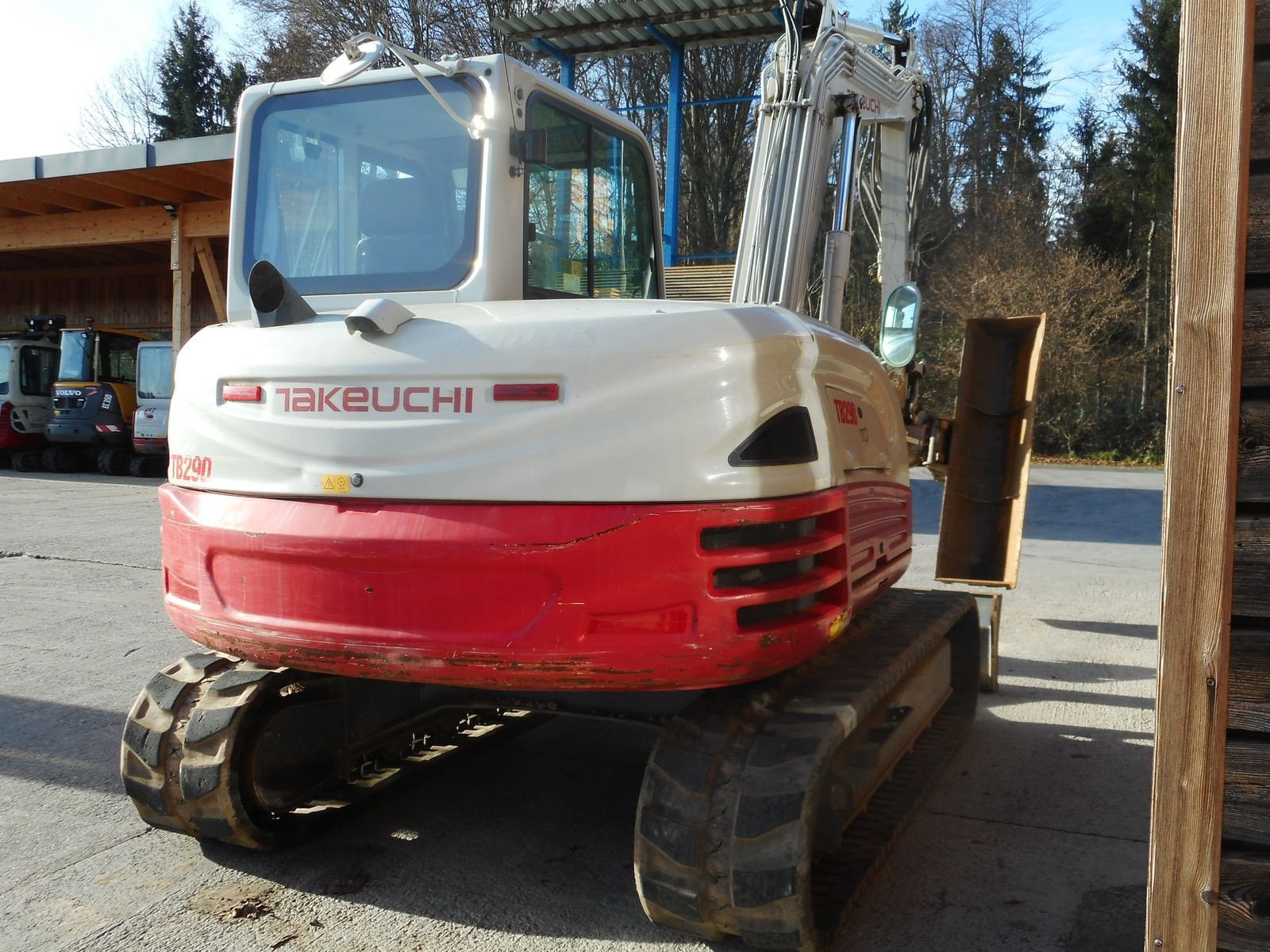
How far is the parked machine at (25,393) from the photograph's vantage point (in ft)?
68.8

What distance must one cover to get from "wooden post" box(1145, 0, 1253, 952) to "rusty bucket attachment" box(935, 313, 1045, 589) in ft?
14.4

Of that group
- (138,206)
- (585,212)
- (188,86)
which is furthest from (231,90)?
(585,212)

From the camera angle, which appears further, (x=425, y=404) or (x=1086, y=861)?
(x=1086, y=861)

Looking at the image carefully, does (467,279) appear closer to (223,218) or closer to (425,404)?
(425,404)

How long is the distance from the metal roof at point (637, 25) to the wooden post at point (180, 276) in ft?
24.3

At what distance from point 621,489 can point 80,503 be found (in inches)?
549

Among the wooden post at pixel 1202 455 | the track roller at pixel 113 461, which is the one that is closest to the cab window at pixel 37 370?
the track roller at pixel 113 461

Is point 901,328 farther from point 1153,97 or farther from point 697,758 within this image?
point 1153,97

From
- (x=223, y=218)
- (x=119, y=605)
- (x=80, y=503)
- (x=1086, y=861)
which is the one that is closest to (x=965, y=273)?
(x=223, y=218)

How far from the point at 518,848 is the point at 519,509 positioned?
60.7 inches

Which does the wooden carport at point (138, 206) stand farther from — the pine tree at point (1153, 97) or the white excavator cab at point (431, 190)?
the pine tree at point (1153, 97)

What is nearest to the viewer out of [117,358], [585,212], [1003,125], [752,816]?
[752,816]

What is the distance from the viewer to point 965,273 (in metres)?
28.4

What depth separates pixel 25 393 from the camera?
21328 millimetres
